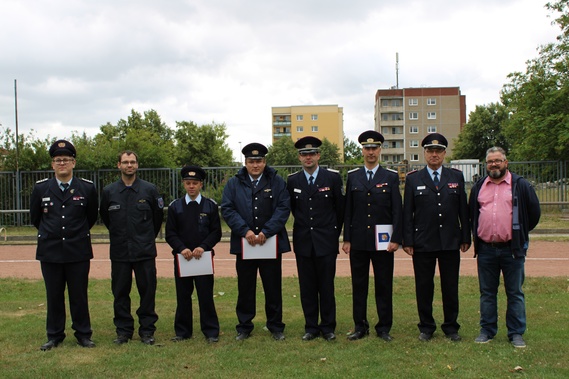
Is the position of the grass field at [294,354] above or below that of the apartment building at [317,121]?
below

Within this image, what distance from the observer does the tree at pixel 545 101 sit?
2303 centimetres

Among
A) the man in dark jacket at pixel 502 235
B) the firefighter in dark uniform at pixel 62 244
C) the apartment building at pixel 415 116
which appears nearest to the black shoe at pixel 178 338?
the firefighter in dark uniform at pixel 62 244

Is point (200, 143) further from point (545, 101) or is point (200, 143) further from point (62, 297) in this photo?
point (62, 297)

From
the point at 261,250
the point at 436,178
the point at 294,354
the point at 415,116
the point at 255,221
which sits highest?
the point at 415,116

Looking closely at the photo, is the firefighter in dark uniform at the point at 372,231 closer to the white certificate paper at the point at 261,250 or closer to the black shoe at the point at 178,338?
the white certificate paper at the point at 261,250

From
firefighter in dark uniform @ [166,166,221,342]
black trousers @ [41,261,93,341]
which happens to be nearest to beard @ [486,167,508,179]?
firefighter in dark uniform @ [166,166,221,342]

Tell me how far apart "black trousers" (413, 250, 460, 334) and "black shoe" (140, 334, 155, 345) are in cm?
297

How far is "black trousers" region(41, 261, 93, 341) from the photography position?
640cm

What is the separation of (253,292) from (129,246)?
149 cm

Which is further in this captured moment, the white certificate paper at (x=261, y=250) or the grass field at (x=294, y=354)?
the white certificate paper at (x=261, y=250)

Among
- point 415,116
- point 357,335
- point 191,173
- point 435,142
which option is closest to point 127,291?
point 191,173

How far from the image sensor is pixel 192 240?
6.61 meters

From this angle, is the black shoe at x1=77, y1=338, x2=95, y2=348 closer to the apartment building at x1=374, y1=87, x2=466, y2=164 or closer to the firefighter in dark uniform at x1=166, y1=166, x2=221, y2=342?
the firefighter in dark uniform at x1=166, y1=166, x2=221, y2=342

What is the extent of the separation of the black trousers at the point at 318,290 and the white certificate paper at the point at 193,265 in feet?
3.49
